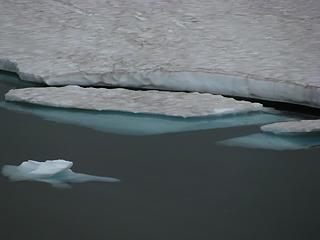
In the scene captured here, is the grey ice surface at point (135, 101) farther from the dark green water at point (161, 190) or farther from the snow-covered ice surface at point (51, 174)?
the snow-covered ice surface at point (51, 174)

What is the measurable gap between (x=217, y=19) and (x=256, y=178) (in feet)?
4.00

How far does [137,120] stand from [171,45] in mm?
581

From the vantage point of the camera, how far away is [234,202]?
128cm

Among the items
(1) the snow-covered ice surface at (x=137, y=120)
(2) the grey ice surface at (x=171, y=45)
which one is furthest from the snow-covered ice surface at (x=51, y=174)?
(2) the grey ice surface at (x=171, y=45)

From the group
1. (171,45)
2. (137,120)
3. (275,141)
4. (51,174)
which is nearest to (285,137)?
(275,141)

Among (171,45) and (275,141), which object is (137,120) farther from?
(171,45)

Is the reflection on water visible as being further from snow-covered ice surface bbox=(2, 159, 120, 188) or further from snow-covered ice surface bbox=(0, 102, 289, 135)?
snow-covered ice surface bbox=(2, 159, 120, 188)

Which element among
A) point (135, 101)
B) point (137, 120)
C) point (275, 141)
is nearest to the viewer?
point (275, 141)

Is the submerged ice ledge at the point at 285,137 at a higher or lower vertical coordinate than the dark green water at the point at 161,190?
higher

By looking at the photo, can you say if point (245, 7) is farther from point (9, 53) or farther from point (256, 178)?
point (256, 178)

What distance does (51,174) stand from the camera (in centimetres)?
137

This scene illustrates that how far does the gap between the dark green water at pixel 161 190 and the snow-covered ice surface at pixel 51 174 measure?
3cm

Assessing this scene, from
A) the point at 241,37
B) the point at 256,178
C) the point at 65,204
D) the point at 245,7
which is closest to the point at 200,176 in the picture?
the point at 256,178

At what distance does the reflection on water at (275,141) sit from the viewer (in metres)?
1.58
